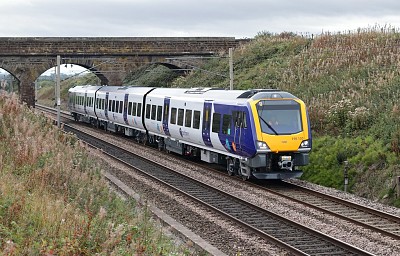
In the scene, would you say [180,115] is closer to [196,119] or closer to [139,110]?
[196,119]

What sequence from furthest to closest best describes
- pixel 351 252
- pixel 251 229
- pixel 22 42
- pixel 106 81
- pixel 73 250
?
pixel 106 81 → pixel 22 42 → pixel 251 229 → pixel 351 252 → pixel 73 250

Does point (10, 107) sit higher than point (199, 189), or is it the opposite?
point (10, 107)

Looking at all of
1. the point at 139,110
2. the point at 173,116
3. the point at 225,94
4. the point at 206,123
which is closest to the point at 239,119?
the point at 225,94

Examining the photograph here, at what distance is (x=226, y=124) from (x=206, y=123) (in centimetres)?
194

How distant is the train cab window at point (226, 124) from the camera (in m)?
19.5

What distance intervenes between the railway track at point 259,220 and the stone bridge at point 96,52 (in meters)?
27.5

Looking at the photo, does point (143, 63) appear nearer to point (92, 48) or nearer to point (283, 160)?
point (92, 48)

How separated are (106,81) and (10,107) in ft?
109

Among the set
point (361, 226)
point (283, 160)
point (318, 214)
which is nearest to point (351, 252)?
point (361, 226)

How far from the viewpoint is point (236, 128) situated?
1895 cm

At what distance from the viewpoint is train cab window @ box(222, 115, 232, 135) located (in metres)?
19.5

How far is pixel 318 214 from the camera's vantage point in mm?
14523

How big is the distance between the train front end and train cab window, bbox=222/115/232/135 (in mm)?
1475

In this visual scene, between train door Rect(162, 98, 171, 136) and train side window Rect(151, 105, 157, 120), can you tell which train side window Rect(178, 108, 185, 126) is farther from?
train side window Rect(151, 105, 157, 120)
